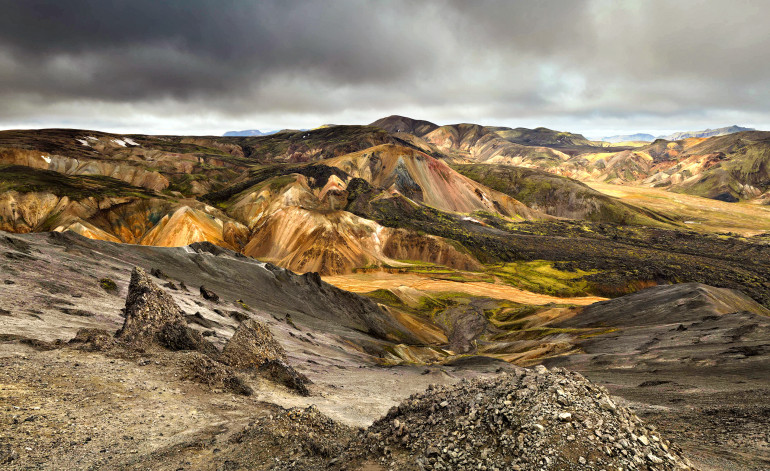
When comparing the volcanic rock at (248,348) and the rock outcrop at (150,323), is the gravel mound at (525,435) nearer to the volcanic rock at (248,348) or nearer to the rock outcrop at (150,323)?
the volcanic rock at (248,348)

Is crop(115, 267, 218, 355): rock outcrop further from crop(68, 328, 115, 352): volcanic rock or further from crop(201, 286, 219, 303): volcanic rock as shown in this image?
crop(201, 286, 219, 303): volcanic rock

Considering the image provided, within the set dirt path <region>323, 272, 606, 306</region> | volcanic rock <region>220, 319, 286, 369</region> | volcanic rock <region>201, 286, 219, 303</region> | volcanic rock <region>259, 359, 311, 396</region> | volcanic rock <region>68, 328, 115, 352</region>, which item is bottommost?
dirt path <region>323, 272, 606, 306</region>

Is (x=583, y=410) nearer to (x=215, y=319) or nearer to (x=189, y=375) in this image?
(x=189, y=375)

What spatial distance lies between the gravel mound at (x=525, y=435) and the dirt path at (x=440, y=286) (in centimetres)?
8738

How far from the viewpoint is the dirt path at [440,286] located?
104625 millimetres

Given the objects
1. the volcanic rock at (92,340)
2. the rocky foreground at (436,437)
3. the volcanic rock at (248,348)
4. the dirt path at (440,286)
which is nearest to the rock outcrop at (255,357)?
the volcanic rock at (248,348)

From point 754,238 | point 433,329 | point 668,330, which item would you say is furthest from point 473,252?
point 754,238

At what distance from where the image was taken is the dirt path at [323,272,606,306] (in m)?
105

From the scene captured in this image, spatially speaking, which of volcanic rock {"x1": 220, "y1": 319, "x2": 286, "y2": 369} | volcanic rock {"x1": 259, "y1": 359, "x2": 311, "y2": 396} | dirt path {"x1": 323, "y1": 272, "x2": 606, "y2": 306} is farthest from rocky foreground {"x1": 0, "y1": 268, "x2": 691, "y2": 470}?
dirt path {"x1": 323, "y1": 272, "x2": 606, "y2": 306}

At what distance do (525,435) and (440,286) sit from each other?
4076 inches

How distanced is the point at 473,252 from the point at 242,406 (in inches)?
5241

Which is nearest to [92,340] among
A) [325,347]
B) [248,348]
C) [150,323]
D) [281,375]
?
[150,323]

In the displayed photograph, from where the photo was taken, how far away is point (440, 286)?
112812 millimetres

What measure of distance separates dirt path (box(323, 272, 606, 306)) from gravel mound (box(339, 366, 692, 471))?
87.4 metres
